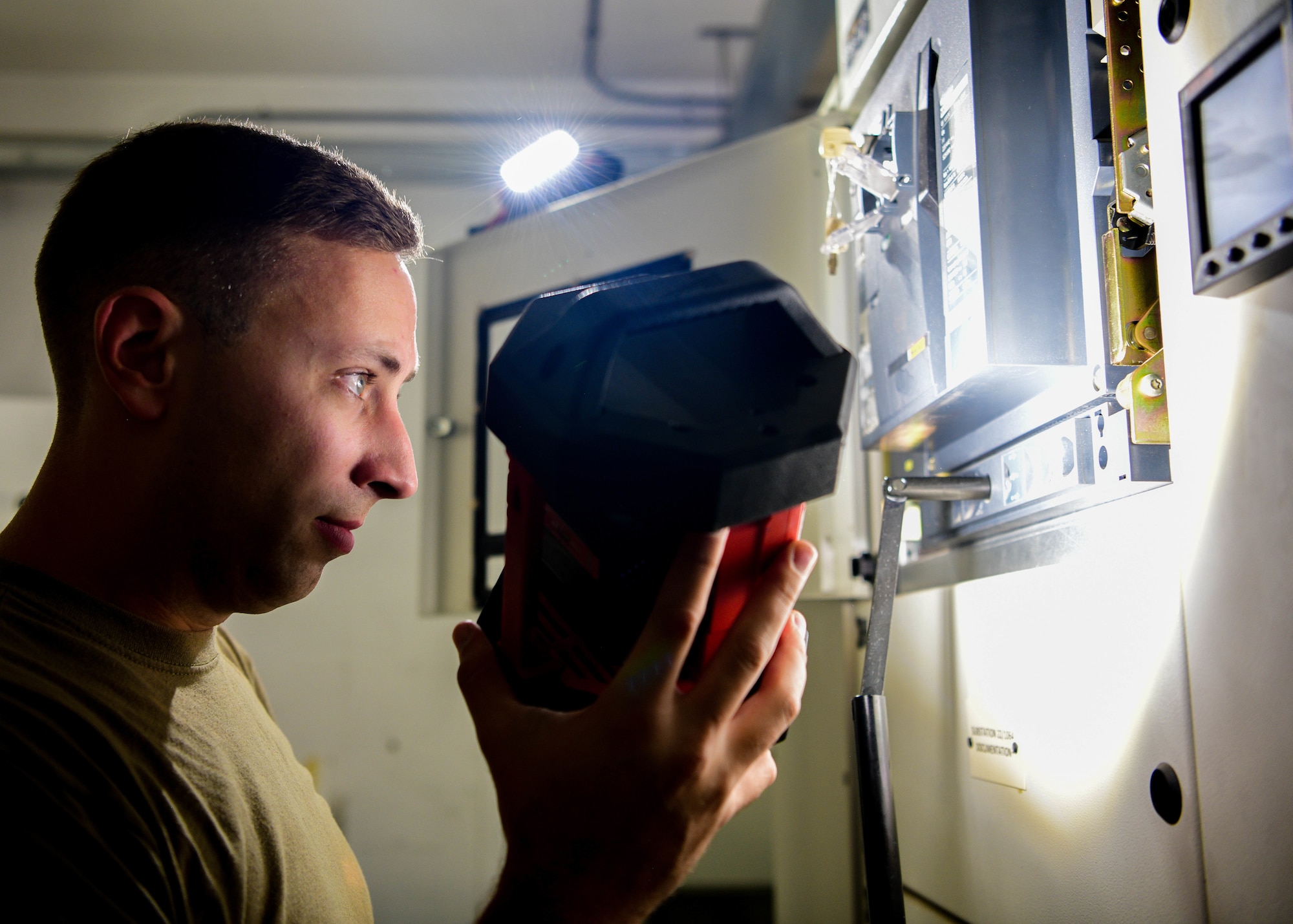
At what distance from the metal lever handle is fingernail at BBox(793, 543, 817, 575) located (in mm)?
358

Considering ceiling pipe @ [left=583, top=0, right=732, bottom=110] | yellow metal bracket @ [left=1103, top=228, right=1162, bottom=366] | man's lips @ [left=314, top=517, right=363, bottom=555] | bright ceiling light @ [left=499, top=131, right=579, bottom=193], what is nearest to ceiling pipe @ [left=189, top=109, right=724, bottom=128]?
ceiling pipe @ [left=583, top=0, right=732, bottom=110]

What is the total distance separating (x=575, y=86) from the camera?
2537 mm

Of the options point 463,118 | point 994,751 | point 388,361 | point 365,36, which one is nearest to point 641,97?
point 463,118

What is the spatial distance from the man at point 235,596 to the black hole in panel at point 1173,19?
42 centimetres

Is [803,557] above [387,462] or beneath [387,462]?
beneath

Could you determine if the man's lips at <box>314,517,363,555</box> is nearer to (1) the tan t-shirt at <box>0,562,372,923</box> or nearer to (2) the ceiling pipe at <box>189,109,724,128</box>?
(1) the tan t-shirt at <box>0,562,372,923</box>

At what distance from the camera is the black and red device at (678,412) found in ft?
1.42

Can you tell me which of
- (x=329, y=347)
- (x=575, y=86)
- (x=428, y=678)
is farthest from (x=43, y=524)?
(x=575, y=86)

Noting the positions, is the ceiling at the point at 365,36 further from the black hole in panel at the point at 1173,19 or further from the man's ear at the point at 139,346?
the black hole in panel at the point at 1173,19

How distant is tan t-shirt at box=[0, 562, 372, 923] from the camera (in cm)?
53

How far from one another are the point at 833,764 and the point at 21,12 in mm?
2660

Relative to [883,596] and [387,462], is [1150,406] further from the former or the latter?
[387,462]

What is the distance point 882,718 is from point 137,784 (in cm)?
63

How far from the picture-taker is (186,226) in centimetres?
77
